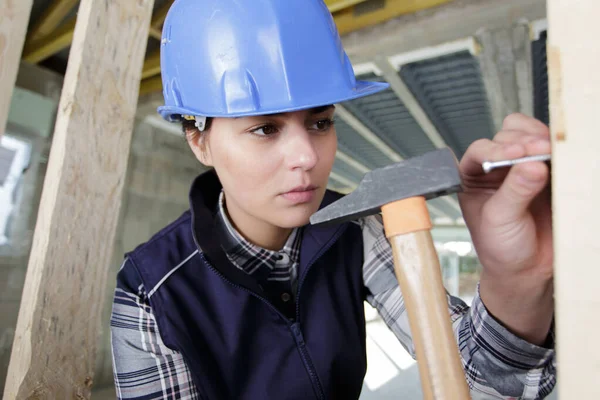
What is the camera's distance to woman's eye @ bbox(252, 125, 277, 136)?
875mm

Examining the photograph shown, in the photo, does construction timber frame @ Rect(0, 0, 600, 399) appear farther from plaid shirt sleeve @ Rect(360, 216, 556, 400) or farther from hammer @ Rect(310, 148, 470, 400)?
plaid shirt sleeve @ Rect(360, 216, 556, 400)

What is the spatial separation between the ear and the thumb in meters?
0.68

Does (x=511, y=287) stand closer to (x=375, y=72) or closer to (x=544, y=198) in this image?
(x=544, y=198)

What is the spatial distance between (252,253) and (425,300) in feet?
2.29

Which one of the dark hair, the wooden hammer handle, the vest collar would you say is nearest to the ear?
the dark hair

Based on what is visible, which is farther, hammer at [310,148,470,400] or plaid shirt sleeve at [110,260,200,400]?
plaid shirt sleeve at [110,260,200,400]

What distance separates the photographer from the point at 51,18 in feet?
Answer: 9.90

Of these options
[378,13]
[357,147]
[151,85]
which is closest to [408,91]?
[378,13]

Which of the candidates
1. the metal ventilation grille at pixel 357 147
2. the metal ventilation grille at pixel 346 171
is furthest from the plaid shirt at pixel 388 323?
the metal ventilation grille at pixel 346 171

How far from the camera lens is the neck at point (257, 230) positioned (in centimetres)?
112

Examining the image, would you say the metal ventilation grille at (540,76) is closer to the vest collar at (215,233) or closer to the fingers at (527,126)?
the vest collar at (215,233)

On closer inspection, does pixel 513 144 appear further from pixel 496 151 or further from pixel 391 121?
pixel 391 121

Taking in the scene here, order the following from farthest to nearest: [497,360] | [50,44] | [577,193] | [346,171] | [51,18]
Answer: [346,171]
[50,44]
[51,18]
[497,360]
[577,193]

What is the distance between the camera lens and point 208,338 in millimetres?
966
